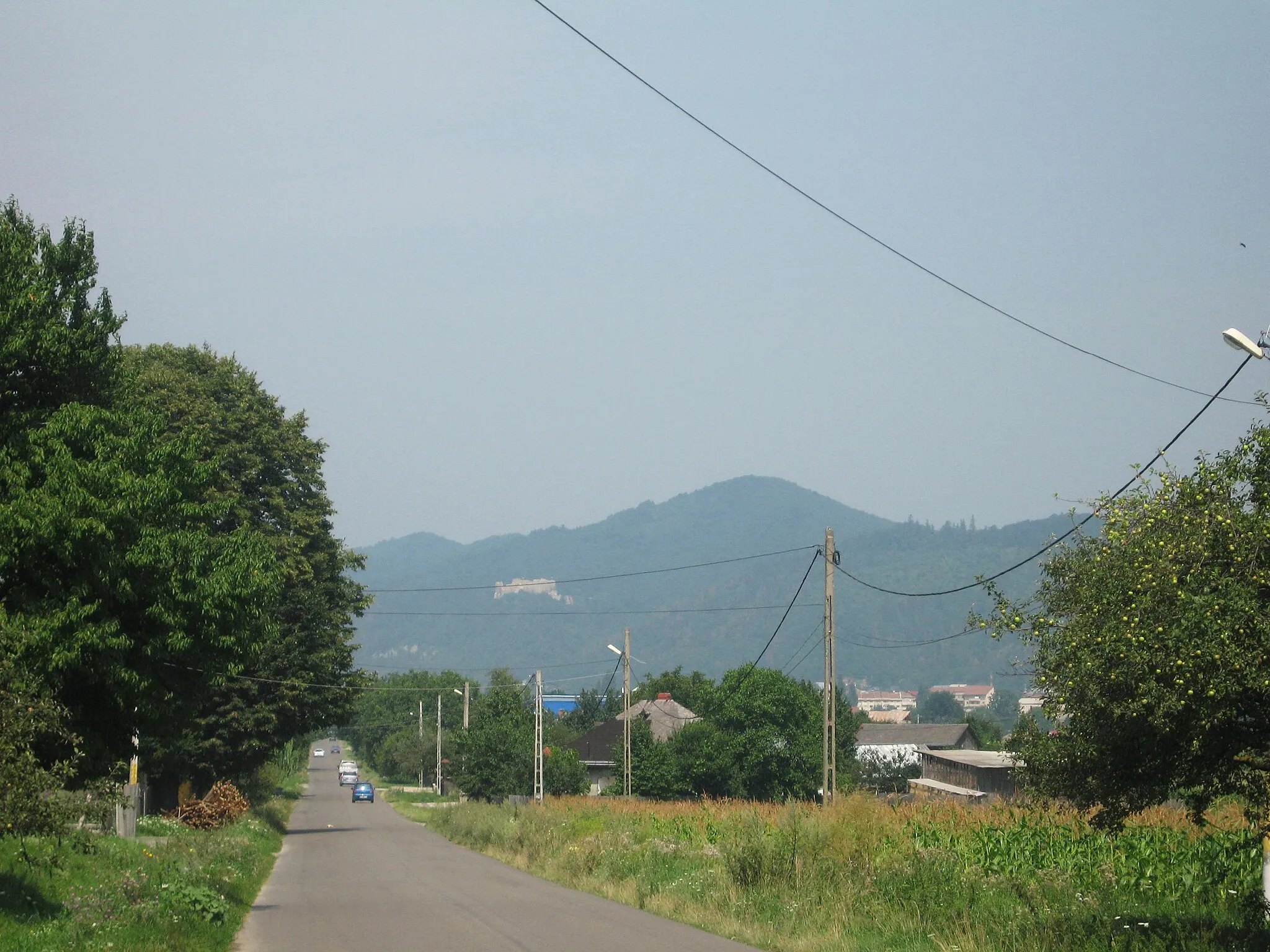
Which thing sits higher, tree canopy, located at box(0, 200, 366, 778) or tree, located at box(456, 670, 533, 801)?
tree canopy, located at box(0, 200, 366, 778)

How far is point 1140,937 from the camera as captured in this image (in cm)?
1201

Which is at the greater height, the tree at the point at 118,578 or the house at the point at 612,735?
the tree at the point at 118,578

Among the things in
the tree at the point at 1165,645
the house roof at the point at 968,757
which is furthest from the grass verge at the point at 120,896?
the house roof at the point at 968,757

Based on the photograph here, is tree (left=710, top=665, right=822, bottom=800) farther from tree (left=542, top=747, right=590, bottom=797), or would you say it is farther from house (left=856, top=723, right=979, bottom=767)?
house (left=856, top=723, right=979, bottom=767)

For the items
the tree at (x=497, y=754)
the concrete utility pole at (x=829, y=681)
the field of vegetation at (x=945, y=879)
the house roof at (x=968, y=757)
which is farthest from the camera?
the house roof at (x=968, y=757)

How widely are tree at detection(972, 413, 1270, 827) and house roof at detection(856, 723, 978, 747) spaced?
11316cm

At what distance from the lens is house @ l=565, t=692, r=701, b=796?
83.6 meters

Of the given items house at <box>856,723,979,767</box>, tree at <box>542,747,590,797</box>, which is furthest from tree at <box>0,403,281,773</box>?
house at <box>856,723,979,767</box>

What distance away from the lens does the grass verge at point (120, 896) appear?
44.1ft

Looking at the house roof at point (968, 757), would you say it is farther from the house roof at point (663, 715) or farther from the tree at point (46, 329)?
the tree at point (46, 329)

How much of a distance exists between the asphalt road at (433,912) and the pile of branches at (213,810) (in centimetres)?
325

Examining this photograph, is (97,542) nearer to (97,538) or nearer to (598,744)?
(97,538)

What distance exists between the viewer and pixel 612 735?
98062 millimetres

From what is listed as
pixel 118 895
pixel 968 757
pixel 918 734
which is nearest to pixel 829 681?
pixel 118 895
